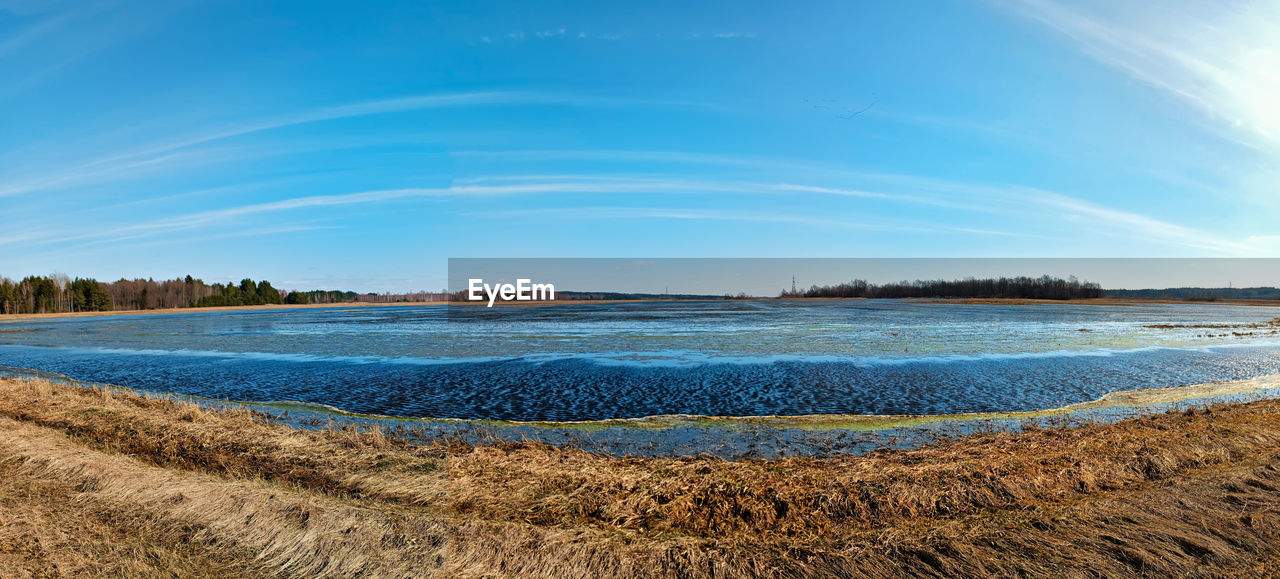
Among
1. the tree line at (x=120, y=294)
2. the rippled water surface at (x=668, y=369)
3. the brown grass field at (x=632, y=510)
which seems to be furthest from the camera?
the tree line at (x=120, y=294)

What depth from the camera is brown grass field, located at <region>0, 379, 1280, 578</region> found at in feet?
18.7

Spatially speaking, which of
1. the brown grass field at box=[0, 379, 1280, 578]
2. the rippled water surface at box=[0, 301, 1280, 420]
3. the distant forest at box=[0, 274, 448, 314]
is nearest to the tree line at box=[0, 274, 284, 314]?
the distant forest at box=[0, 274, 448, 314]

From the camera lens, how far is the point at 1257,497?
711 centimetres

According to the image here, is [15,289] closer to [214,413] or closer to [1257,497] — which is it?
[214,413]

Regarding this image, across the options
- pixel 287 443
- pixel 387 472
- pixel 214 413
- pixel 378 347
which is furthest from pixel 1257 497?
pixel 378 347

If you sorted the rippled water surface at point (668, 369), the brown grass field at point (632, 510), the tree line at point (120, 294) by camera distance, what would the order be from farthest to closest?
the tree line at point (120, 294)
the rippled water surface at point (668, 369)
the brown grass field at point (632, 510)

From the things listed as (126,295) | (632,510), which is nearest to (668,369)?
(632,510)

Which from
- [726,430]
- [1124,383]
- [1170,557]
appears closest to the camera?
[1170,557]

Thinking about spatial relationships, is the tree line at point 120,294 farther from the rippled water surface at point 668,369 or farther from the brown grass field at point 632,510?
the brown grass field at point 632,510

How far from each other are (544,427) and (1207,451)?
448 inches

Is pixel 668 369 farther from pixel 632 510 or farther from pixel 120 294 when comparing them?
pixel 120 294

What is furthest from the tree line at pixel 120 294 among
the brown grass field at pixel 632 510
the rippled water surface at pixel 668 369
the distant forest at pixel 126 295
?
the brown grass field at pixel 632 510

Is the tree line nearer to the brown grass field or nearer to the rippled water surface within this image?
the rippled water surface

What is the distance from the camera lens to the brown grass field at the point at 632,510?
18.7 ft
